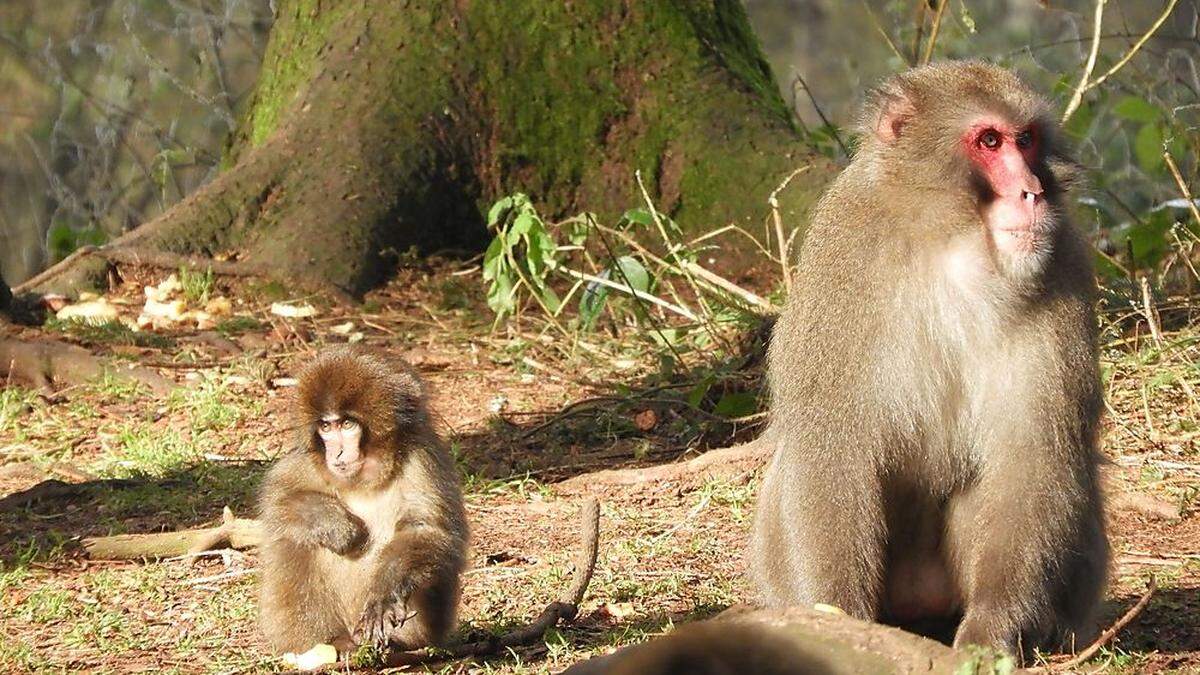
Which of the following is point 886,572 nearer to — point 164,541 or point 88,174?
point 164,541

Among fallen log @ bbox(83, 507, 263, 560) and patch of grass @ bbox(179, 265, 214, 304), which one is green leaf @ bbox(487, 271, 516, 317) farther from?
fallen log @ bbox(83, 507, 263, 560)

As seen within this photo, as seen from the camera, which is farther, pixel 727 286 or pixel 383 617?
pixel 727 286

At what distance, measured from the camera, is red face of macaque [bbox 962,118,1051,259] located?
152 inches

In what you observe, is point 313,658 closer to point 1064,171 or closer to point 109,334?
point 1064,171

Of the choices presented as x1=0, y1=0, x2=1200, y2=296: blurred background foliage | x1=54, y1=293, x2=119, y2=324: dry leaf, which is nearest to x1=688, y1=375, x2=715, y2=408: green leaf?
x1=54, y1=293, x2=119, y2=324: dry leaf

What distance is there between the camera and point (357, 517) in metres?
4.48

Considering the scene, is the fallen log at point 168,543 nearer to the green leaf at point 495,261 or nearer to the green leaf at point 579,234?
the green leaf at point 495,261

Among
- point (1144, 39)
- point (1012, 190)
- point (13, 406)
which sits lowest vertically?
point (13, 406)

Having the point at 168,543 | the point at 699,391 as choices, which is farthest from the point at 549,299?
the point at 168,543

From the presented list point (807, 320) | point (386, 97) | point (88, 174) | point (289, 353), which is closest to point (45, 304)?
point (289, 353)

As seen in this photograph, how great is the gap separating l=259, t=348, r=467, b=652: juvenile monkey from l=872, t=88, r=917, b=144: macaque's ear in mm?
1433

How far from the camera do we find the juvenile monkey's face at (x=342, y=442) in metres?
4.41

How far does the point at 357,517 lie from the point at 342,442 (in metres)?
0.22

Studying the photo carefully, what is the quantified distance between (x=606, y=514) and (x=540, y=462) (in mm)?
805
